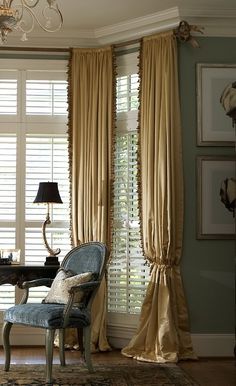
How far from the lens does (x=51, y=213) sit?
19.6ft

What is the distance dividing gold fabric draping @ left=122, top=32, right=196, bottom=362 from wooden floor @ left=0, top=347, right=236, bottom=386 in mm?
155

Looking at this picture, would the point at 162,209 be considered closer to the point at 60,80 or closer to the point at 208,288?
the point at 208,288

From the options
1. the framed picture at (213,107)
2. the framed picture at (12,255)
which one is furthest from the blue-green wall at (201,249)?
the framed picture at (12,255)

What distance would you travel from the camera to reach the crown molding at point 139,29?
5516 millimetres

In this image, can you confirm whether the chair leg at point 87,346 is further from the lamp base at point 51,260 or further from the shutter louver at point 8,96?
the shutter louver at point 8,96

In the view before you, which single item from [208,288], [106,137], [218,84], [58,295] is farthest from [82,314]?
[218,84]

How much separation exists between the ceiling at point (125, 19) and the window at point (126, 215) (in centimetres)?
29

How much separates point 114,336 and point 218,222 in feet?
4.72

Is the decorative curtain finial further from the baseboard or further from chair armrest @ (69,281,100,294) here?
the baseboard

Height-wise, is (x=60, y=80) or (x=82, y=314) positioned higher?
(x=60, y=80)

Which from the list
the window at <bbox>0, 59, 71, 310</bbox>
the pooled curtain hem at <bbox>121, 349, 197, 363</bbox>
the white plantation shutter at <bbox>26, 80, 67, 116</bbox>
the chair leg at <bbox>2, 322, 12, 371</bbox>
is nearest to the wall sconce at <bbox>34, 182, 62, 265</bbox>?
the window at <bbox>0, 59, 71, 310</bbox>

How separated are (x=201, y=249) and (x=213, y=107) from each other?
129 centimetres

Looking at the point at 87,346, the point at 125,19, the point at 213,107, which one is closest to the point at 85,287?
the point at 87,346

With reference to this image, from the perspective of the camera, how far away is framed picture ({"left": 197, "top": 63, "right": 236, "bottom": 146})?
561 cm
